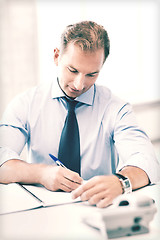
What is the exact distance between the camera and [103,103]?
173 cm

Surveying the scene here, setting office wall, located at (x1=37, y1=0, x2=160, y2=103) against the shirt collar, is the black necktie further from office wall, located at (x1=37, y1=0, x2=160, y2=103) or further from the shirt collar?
office wall, located at (x1=37, y1=0, x2=160, y2=103)

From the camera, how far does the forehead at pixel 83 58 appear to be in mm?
1444

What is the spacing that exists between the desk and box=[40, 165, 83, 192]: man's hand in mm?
127

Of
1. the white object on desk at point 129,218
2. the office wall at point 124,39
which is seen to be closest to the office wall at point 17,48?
the office wall at point 124,39

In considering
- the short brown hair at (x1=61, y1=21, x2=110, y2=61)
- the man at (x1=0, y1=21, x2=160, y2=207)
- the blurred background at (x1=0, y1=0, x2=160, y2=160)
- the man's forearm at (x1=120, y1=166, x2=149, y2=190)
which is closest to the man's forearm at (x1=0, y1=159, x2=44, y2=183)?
the man at (x1=0, y1=21, x2=160, y2=207)

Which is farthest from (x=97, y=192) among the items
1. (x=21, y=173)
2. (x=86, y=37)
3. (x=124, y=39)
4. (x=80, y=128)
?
(x=124, y=39)

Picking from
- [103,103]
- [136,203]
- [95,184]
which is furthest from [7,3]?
[136,203]

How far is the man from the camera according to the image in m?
1.33

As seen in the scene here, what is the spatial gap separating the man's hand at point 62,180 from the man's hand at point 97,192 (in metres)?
0.09

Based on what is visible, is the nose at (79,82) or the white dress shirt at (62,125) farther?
the white dress shirt at (62,125)

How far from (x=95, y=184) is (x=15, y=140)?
1.95 feet

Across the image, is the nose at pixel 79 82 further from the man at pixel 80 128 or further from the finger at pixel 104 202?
the finger at pixel 104 202

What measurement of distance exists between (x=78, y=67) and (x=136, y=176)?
0.54 metres

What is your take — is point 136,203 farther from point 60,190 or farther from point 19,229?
point 60,190
